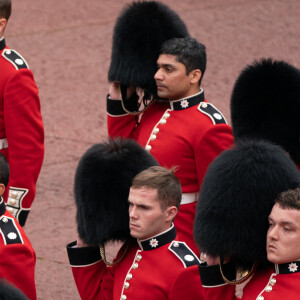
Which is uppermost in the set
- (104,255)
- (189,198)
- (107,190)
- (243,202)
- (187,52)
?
(187,52)

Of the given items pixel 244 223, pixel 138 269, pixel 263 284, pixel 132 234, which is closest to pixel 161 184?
pixel 132 234

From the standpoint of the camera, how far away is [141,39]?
15.6ft

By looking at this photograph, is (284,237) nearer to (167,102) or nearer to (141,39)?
(167,102)

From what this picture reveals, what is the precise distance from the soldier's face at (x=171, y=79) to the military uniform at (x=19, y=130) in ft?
1.95

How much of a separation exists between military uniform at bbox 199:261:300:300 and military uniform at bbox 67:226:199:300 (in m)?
0.23

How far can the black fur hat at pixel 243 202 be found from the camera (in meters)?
3.50

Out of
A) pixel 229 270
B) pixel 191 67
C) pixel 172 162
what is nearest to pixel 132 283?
pixel 229 270

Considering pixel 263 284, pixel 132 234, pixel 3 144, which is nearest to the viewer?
pixel 263 284

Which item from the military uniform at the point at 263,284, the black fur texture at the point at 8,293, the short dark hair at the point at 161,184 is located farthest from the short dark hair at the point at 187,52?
the black fur texture at the point at 8,293

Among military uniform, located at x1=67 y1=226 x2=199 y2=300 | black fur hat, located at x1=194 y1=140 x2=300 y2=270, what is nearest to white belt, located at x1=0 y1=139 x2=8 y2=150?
military uniform, located at x1=67 y1=226 x2=199 y2=300

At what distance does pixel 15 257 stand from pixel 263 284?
0.96 m

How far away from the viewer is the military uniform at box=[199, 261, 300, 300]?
342cm

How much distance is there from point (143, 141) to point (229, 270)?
1250 millimetres

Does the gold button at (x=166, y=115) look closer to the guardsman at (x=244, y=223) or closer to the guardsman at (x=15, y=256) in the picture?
the guardsman at (x=15, y=256)
